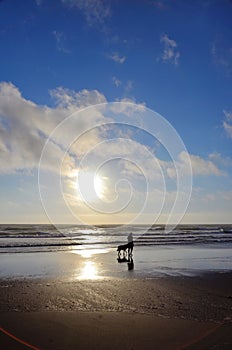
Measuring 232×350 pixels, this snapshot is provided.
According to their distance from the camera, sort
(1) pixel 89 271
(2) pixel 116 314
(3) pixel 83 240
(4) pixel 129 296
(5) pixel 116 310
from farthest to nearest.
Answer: (3) pixel 83 240 → (1) pixel 89 271 → (4) pixel 129 296 → (5) pixel 116 310 → (2) pixel 116 314

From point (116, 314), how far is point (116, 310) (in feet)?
1.38

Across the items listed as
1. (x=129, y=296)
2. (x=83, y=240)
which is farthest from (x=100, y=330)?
(x=83, y=240)

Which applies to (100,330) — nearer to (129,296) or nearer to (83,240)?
(129,296)

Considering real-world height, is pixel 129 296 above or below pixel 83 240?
below

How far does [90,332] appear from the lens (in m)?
7.05

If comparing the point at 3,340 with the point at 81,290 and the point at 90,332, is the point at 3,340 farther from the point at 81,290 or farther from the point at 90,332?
the point at 81,290

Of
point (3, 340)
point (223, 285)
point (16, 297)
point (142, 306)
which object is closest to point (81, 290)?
point (16, 297)

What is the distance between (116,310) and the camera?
877cm

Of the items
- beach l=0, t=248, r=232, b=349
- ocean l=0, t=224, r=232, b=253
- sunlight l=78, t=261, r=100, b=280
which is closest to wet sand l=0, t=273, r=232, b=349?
beach l=0, t=248, r=232, b=349

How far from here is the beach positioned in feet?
21.5

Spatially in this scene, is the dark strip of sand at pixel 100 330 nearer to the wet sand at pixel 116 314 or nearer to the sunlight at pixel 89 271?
the wet sand at pixel 116 314

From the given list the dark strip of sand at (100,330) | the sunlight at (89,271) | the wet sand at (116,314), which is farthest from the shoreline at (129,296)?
the sunlight at (89,271)

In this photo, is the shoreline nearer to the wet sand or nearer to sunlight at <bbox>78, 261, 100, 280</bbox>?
the wet sand

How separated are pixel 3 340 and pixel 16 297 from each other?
421 cm
